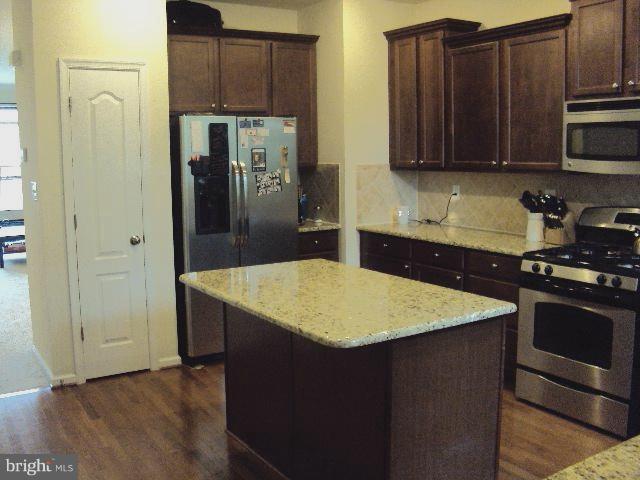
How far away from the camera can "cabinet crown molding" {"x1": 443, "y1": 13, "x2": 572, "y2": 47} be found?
4.04 metres

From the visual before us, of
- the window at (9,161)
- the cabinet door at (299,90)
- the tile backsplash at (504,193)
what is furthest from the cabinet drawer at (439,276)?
the window at (9,161)

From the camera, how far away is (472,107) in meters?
4.70

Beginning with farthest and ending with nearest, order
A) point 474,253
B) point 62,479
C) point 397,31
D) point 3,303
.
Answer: point 3,303
point 397,31
point 474,253
point 62,479

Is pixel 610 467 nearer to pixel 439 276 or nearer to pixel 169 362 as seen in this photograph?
pixel 439 276

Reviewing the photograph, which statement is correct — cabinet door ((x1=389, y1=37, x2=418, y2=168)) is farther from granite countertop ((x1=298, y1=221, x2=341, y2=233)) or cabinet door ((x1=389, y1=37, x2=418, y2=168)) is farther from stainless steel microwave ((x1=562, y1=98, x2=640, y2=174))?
stainless steel microwave ((x1=562, y1=98, x2=640, y2=174))

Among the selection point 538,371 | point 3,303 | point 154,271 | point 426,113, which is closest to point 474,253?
point 538,371

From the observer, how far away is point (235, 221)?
4.78 metres

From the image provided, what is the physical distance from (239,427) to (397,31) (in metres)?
3.21

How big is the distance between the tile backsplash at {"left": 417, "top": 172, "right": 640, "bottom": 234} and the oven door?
878mm

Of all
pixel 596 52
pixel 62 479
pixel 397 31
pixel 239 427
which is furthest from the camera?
pixel 397 31

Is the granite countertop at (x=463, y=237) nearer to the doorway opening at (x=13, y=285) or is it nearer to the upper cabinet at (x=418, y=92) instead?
the upper cabinet at (x=418, y=92)

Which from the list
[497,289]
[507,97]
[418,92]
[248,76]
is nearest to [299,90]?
[248,76]

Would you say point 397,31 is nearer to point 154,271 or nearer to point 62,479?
point 154,271

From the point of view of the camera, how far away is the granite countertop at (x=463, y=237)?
419 centimetres
